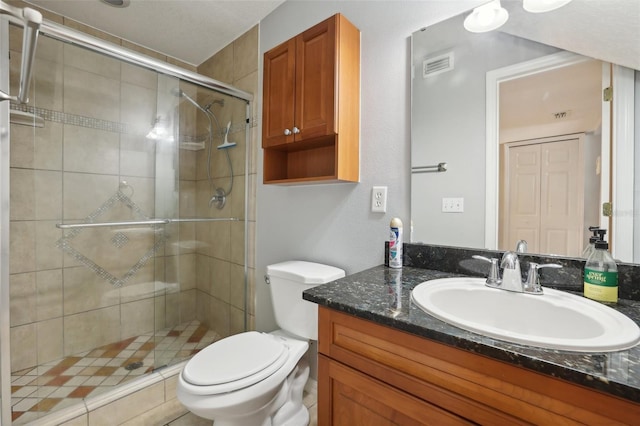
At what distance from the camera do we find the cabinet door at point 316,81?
127 cm

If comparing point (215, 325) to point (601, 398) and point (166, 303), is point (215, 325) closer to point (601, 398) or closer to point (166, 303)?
point (166, 303)

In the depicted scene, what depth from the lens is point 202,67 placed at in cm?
252

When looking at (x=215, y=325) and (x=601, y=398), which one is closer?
(x=601, y=398)

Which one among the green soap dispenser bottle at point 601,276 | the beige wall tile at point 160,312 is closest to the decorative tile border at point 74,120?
the beige wall tile at point 160,312

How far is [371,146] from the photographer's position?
1.35 meters

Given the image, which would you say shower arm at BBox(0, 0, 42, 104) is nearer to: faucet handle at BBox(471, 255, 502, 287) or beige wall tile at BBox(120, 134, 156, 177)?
beige wall tile at BBox(120, 134, 156, 177)

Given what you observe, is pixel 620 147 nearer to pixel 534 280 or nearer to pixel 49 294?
pixel 534 280

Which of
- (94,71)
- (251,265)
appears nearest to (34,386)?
Answer: (251,265)

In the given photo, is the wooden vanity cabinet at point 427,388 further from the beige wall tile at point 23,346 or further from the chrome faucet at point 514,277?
the beige wall tile at point 23,346

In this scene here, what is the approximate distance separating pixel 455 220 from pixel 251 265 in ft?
4.71

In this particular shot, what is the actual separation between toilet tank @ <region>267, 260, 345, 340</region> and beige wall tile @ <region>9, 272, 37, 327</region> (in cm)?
128

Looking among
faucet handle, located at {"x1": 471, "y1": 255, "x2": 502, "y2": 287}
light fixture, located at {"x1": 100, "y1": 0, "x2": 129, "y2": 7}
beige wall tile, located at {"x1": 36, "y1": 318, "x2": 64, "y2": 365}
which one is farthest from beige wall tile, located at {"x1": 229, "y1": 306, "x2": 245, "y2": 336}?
light fixture, located at {"x1": 100, "y1": 0, "x2": 129, "y2": 7}

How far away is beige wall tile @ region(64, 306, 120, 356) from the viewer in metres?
1.75

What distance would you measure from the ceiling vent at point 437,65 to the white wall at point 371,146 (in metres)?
0.08
